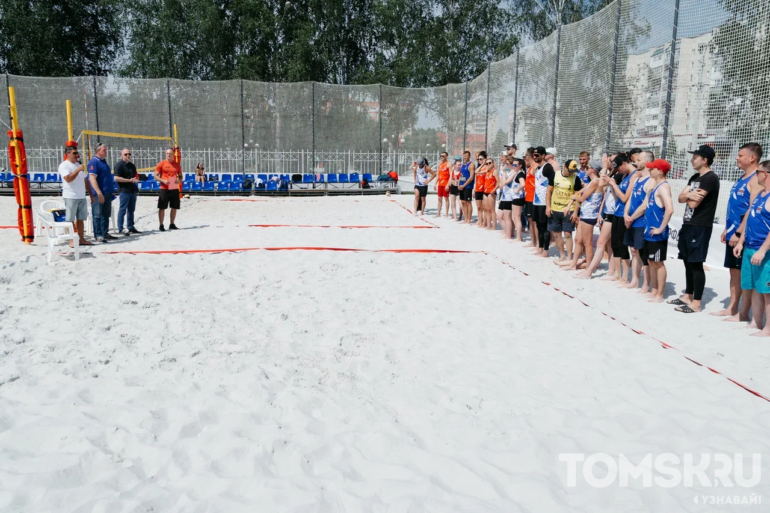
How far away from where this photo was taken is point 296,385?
11.3 feet

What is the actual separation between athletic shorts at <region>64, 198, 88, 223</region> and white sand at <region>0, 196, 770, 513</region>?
165 centimetres

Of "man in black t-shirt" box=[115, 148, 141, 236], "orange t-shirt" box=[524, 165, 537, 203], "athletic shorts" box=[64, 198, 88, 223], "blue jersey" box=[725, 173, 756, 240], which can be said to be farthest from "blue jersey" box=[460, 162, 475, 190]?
"athletic shorts" box=[64, 198, 88, 223]

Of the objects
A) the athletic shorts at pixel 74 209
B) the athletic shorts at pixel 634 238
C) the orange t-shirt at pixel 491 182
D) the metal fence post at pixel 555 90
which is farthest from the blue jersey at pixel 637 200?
the athletic shorts at pixel 74 209

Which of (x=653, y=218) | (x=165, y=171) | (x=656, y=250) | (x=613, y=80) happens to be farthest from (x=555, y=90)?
(x=165, y=171)

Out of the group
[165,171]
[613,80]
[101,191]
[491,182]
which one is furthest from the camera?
[491,182]

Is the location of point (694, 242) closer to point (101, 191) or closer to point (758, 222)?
point (758, 222)

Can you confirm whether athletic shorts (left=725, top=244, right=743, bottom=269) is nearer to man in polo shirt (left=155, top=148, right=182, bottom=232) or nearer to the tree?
man in polo shirt (left=155, top=148, right=182, bottom=232)

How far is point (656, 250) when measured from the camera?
5.58 metres

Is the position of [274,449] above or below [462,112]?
below

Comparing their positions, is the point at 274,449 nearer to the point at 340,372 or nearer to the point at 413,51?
the point at 340,372

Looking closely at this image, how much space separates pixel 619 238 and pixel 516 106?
316 inches

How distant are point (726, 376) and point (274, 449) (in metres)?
2.85

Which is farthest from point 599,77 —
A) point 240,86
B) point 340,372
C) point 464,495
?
point 240,86

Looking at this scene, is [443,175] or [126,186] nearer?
[126,186]
